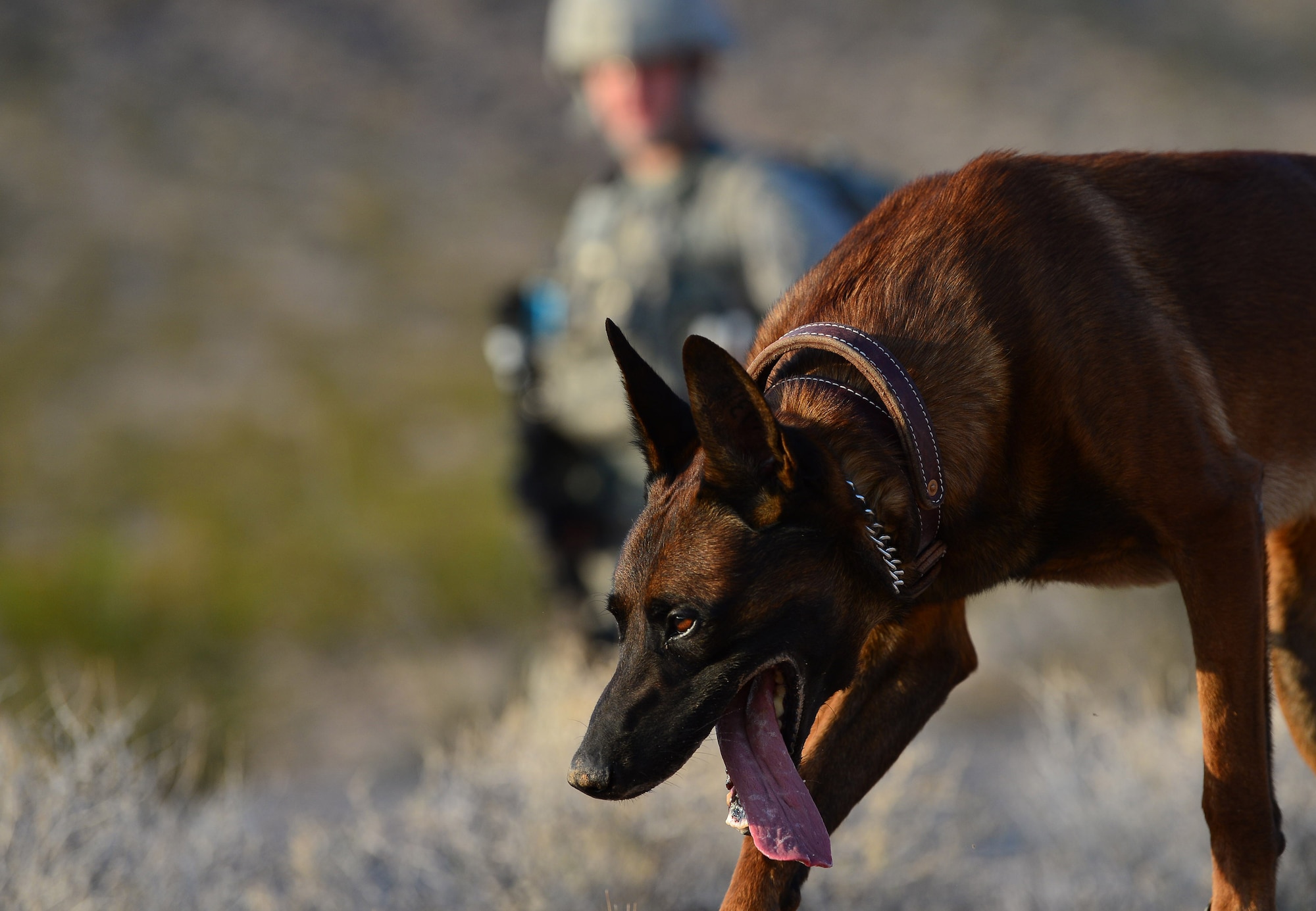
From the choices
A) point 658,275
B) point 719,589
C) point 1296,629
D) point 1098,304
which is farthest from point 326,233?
point 719,589

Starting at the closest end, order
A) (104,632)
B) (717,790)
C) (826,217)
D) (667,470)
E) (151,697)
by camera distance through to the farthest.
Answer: (667,470) → (717,790) → (826,217) → (151,697) → (104,632)

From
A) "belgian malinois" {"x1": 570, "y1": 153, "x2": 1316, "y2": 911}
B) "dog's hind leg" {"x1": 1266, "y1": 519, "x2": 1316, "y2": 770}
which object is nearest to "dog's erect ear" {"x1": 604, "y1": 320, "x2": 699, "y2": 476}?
"belgian malinois" {"x1": 570, "y1": 153, "x2": 1316, "y2": 911}

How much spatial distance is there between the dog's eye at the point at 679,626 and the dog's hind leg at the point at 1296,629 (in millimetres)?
1523

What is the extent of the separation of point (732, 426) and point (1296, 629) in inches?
63.2

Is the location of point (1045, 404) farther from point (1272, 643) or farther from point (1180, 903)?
point (1180, 903)

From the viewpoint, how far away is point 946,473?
229 centimetres

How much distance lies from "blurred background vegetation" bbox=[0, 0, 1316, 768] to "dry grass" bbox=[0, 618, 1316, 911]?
3.37m

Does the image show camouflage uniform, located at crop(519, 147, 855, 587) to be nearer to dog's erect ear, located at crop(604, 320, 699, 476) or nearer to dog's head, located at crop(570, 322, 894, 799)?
dog's erect ear, located at crop(604, 320, 699, 476)

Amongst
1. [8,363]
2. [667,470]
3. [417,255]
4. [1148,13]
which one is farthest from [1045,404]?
[1148,13]

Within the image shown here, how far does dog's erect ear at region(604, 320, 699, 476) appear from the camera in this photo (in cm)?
225

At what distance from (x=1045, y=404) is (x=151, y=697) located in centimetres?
610

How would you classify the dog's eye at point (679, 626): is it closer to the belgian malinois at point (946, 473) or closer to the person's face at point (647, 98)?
the belgian malinois at point (946, 473)

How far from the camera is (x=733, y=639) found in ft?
7.05

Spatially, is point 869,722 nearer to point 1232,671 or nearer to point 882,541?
point 882,541
